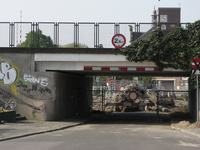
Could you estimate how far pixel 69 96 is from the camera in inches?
741

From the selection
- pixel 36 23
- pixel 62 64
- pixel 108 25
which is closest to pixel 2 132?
pixel 62 64

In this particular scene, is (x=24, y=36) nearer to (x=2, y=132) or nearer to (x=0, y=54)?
(x=0, y=54)

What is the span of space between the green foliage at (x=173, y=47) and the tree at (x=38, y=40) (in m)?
5.96

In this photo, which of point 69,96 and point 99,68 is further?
point 69,96

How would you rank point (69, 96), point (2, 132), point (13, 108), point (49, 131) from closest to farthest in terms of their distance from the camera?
point (2, 132) < point (49, 131) < point (13, 108) < point (69, 96)

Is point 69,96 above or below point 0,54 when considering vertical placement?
below

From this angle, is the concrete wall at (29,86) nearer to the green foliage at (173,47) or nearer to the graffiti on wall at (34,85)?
the graffiti on wall at (34,85)

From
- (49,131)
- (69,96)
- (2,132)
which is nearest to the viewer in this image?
(2,132)

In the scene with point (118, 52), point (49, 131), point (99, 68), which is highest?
point (118, 52)

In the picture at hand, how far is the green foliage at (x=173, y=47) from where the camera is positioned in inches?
562

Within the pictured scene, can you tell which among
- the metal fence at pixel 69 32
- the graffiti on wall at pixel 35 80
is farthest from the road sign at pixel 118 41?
the graffiti on wall at pixel 35 80

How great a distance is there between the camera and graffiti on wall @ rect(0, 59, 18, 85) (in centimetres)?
1571

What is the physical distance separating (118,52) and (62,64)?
3.81 meters

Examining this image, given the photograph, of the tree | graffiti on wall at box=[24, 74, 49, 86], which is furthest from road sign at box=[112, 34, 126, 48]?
graffiti on wall at box=[24, 74, 49, 86]
